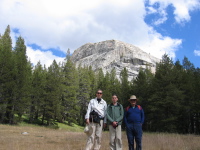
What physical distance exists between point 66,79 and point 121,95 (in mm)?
13756

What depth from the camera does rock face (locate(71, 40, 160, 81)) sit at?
103562 millimetres

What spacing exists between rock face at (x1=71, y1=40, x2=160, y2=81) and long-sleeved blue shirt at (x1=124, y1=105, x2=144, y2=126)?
85.4 m

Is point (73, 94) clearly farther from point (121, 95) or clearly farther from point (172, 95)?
point (172, 95)

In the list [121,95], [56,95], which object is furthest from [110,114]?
[121,95]

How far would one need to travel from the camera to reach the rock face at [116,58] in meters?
104

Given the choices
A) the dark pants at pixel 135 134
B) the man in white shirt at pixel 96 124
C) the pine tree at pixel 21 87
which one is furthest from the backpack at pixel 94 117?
the pine tree at pixel 21 87

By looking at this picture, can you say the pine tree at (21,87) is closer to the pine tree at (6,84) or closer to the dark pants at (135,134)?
the pine tree at (6,84)

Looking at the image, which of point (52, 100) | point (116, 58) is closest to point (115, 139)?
point (52, 100)

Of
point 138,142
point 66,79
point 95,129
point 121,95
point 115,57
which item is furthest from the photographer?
point 115,57

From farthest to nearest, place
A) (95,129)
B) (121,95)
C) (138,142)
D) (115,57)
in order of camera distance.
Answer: (115,57), (121,95), (95,129), (138,142)

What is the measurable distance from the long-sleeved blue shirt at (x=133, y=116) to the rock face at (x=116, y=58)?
280 ft

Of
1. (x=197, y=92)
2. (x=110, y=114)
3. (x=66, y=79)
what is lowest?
(x=110, y=114)

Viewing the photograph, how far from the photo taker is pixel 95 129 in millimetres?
6004

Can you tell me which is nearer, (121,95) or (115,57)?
(121,95)
